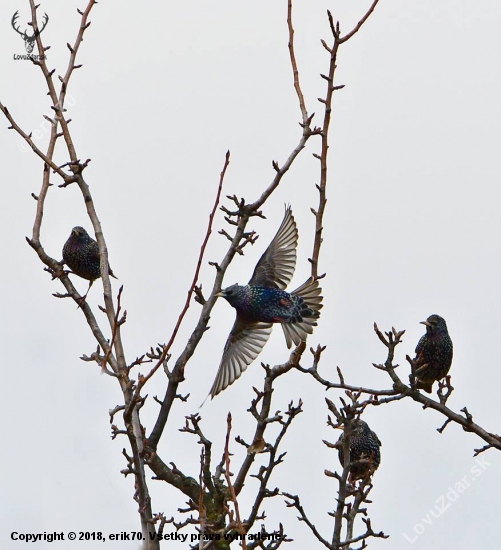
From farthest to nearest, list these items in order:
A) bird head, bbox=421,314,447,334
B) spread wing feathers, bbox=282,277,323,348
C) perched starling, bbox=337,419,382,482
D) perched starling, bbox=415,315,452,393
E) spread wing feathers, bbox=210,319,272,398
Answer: perched starling, bbox=337,419,382,482 < bird head, bbox=421,314,447,334 < perched starling, bbox=415,315,452,393 < spread wing feathers, bbox=210,319,272,398 < spread wing feathers, bbox=282,277,323,348

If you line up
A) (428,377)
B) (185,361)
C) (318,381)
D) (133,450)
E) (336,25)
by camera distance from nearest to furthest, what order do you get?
(133,450) < (336,25) < (185,361) < (318,381) < (428,377)

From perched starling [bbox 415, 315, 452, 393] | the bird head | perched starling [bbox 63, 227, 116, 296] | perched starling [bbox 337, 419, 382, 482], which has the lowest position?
perched starling [bbox 337, 419, 382, 482]

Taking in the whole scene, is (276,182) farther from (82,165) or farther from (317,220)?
(82,165)

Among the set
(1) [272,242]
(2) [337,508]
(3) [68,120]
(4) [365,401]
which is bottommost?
(2) [337,508]

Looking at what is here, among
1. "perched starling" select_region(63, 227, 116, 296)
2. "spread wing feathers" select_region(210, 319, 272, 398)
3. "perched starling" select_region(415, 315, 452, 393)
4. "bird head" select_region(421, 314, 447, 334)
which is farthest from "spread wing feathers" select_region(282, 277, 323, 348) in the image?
"perched starling" select_region(63, 227, 116, 296)

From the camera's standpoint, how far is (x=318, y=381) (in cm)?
641

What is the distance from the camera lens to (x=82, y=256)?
9.21 m

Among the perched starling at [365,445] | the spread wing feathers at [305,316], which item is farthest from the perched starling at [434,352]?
the spread wing feathers at [305,316]

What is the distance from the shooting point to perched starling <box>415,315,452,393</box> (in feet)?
27.3

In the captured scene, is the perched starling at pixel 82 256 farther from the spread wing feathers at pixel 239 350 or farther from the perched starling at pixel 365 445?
the perched starling at pixel 365 445

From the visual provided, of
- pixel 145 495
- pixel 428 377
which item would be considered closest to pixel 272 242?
pixel 428 377

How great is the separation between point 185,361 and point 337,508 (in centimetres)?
133

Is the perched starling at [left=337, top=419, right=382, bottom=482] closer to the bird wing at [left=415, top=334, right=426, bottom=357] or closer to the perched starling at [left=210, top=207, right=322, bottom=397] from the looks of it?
the bird wing at [left=415, top=334, right=426, bottom=357]

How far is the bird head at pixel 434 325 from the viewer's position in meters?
8.49
